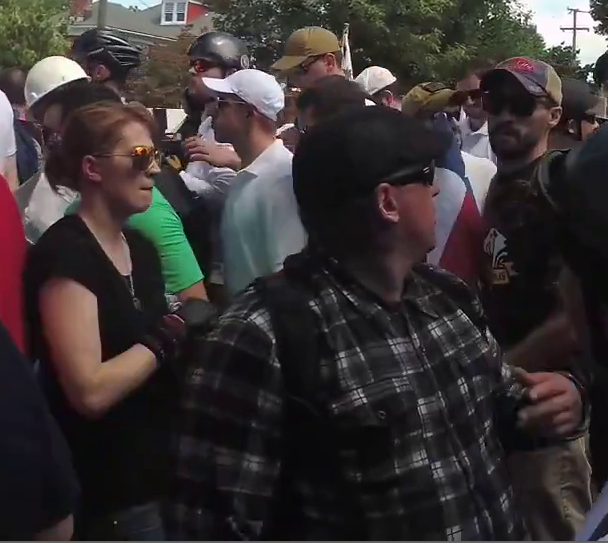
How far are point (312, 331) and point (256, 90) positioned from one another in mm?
2341

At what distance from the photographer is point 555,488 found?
117 inches

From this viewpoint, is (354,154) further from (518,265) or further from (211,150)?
(211,150)

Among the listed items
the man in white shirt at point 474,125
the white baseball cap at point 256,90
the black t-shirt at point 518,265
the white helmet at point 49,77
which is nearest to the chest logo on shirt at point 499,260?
the black t-shirt at point 518,265

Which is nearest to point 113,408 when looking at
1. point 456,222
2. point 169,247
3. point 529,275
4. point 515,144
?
point 169,247

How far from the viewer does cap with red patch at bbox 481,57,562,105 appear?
12.5 ft

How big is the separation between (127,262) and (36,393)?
1.16 meters

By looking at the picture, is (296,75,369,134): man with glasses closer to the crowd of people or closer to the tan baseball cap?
the crowd of people

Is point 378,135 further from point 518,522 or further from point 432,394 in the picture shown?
point 518,522

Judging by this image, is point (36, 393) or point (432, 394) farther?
point (432, 394)

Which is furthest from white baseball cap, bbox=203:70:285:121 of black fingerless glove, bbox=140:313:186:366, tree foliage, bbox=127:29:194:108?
tree foliage, bbox=127:29:194:108

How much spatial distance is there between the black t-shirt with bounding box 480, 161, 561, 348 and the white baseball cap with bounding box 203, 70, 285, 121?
1035 millimetres

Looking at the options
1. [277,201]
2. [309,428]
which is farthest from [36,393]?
→ [277,201]

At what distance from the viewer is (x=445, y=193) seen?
3785 mm

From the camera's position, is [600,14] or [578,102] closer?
[578,102]
